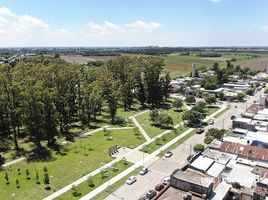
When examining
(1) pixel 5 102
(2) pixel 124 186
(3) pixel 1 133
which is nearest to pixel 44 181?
(2) pixel 124 186

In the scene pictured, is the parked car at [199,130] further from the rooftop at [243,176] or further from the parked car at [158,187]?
the parked car at [158,187]

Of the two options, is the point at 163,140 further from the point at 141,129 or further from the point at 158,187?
the point at 158,187

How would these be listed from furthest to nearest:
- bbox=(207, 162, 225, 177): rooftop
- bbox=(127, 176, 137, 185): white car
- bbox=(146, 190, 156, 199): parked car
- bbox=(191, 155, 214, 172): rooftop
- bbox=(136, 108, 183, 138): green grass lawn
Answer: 1. bbox=(136, 108, 183, 138): green grass lawn
2. bbox=(127, 176, 137, 185): white car
3. bbox=(191, 155, 214, 172): rooftop
4. bbox=(146, 190, 156, 199): parked car
5. bbox=(207, 162, 225, 177): rooftop

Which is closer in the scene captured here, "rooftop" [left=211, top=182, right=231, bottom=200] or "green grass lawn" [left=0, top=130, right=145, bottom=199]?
"rooftop" [left=211, top=182, right=231, bottom=200]

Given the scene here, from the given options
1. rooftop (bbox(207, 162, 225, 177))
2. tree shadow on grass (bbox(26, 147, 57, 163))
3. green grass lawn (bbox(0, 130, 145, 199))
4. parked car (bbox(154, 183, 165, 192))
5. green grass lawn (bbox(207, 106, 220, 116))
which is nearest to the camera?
rooftop (bbox(207, 162, 225, 177))


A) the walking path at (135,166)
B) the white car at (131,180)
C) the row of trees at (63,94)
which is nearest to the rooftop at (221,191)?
the white car at (131,180)

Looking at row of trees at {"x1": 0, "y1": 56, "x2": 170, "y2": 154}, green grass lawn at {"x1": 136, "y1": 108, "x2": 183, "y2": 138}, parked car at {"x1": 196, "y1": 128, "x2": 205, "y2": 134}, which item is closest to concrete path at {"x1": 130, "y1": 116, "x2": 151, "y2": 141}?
green grass lawn at {"x1": 136, "y1": 108, "x2": 183, "y2": 138}

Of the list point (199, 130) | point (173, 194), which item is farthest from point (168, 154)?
point (173, 194)

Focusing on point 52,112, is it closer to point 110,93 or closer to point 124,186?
point 110,93

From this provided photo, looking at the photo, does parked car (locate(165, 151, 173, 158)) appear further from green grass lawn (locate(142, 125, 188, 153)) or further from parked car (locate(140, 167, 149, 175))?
parked car (locate(140, 167, 149, 175))
